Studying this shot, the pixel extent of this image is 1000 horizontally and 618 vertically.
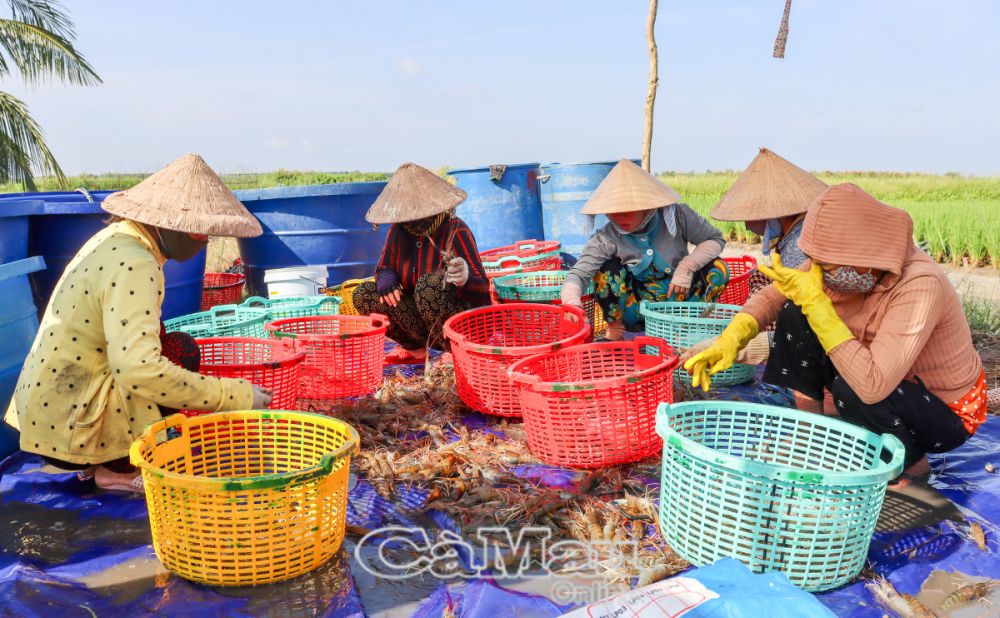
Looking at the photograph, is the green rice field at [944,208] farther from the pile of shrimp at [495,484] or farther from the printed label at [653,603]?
the printed label at [653,603]

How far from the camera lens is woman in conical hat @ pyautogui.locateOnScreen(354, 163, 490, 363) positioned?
3.67 metres

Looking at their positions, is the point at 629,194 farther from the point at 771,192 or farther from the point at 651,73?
the point at 651,73

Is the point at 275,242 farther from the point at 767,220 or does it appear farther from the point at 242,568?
the point at 242,568

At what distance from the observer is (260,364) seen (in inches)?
101

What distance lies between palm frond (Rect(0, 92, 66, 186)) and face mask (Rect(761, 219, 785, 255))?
A: 984cm

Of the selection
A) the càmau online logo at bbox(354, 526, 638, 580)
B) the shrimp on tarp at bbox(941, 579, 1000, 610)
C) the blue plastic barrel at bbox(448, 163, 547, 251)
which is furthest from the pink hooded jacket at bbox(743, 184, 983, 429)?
the blue plastic barrel at bbox(448, 163, 547, 251)

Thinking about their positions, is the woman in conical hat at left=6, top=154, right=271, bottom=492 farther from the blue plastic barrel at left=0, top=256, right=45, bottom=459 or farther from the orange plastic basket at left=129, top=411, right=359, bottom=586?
the blue plastic barrel at left=0, top=256, right=45, bottom=459

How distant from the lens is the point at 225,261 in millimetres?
9375

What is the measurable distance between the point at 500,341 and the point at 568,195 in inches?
131

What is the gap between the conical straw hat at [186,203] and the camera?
2.21 m

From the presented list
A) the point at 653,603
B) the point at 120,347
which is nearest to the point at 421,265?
the point at 120,347

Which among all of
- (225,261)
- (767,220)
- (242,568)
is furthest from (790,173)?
(225,261)

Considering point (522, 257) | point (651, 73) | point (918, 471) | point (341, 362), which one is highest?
point (651, 73)

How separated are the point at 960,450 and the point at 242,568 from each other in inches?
98.9
